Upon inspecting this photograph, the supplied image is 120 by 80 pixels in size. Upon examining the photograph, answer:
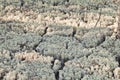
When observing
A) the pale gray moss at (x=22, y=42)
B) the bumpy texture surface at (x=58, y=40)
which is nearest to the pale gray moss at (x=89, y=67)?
the bumpy texture surface at (x=58, y=40)

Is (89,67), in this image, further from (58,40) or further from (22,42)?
(22,42)

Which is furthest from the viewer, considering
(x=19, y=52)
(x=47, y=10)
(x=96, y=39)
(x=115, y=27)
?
(x=47, y=10)

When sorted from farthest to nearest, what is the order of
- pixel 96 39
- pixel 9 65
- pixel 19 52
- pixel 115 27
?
pixel 115 27 < pixel 96 39 < pixel 19 52 < pixel 9 65

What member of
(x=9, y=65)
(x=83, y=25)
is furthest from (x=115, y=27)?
(x=9, y=65)

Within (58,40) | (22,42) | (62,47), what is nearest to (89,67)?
(62,47)

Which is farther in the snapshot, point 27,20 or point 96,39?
point 27,20

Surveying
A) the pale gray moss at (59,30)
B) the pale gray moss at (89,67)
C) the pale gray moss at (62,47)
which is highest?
the pale gray moss at (59,30)

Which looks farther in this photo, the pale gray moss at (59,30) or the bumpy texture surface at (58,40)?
the pale gray moss at (59,30)

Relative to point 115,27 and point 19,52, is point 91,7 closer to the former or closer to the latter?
point 115,27

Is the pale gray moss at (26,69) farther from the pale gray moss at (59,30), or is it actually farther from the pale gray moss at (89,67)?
the pale gray moss at (59,30)

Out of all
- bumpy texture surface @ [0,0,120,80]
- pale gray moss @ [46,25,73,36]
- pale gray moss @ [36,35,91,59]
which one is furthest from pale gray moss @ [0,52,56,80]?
pale gray moss @ [46,25,73,36]
